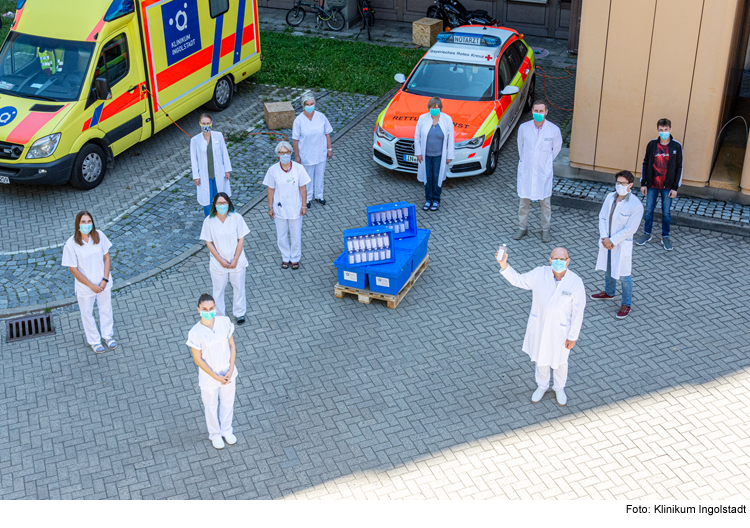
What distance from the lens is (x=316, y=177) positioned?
12.3 metres

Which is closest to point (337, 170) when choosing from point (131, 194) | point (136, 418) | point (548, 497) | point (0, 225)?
point (131, 194)

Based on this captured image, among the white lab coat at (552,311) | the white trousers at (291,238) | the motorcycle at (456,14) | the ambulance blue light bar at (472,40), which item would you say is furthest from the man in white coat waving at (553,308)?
the motorcycle at (456,14)

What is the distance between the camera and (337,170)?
13.6 metres

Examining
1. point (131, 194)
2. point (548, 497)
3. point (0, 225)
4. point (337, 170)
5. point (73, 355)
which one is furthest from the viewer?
point (337, 170)

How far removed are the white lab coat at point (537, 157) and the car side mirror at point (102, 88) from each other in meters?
6.52

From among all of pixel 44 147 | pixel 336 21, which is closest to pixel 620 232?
pixel 44 147

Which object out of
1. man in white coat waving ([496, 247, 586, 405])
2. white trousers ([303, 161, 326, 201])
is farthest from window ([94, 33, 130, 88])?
man in white coat waving ([496, 247, 586, 405])

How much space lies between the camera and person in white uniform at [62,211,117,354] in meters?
8.62

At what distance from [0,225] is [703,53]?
1081 centimetres

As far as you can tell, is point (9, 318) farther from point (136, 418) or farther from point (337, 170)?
point (337, 170)

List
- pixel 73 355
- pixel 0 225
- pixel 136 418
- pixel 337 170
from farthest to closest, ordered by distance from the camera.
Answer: pixel 337 170 → pixel 0 225 → pixel 73 355 → pixel 136 418

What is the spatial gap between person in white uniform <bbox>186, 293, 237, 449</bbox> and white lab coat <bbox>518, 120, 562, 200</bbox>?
17.6 ft

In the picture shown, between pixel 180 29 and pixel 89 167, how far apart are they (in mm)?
3076

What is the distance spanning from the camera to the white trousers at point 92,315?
8973mm
